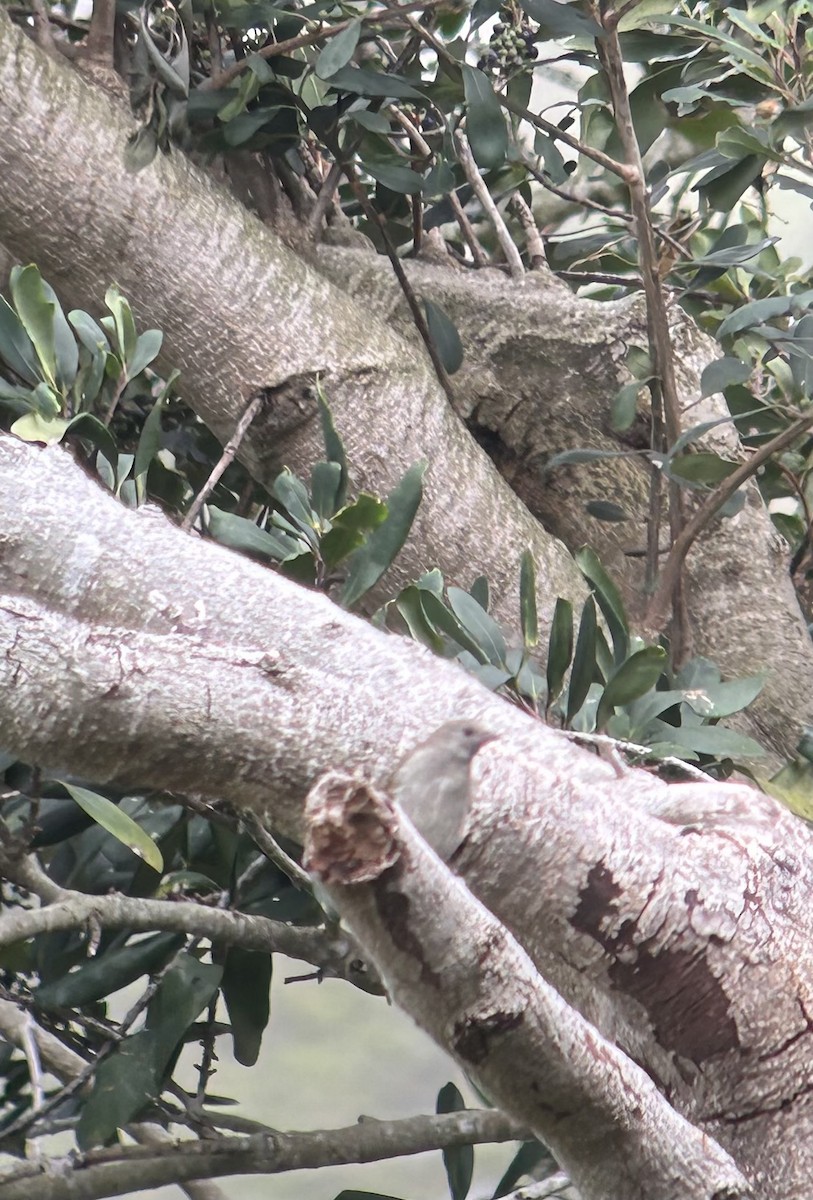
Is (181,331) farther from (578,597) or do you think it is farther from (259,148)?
(578,597)

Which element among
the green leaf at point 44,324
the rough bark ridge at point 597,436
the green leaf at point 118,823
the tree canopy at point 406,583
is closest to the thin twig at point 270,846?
the tree canopy at point 406,583

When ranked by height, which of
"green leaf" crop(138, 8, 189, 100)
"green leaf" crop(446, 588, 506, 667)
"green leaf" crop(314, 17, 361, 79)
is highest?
"green leaf" crop(314, 17, 361, 79)

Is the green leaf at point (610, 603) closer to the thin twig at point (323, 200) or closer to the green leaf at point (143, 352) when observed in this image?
the green leaf at point (143, 352)

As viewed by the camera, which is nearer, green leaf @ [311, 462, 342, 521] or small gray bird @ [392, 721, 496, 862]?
small gray bird @ [392, 721, 496, 862]

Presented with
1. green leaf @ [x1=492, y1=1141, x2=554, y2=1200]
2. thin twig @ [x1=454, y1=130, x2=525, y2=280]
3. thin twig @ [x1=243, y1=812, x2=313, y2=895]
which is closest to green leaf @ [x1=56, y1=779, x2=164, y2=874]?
thin twig @ [x1=243, y1=812, x2=313, y2=895]

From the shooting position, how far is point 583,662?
0.69 metres

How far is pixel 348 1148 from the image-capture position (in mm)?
877

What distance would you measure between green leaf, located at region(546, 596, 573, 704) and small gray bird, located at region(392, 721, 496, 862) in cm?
30

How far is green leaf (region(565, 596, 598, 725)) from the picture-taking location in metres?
0.69

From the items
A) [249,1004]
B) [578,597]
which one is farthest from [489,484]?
[249,1004]

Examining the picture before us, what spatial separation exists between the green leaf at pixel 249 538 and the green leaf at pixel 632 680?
22 cm

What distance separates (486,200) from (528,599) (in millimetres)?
555

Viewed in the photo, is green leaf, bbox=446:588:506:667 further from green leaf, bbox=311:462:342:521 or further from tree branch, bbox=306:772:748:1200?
tree branch, bbox=306:772:748:1200

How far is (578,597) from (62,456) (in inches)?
22.6
